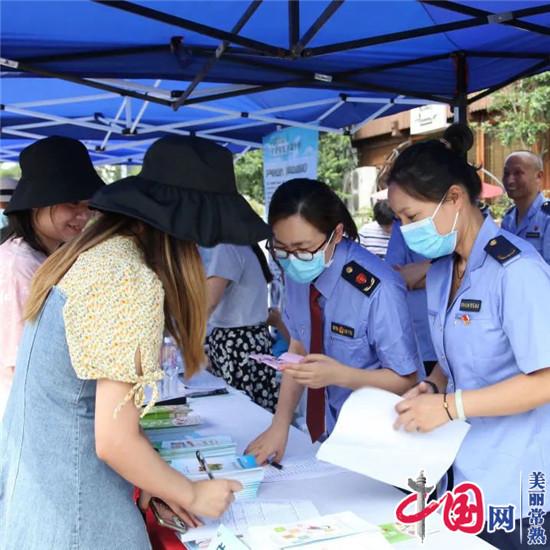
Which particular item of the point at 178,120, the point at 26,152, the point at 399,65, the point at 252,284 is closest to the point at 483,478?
the point at 26,152

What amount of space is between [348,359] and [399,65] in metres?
2.11

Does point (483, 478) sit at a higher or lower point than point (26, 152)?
lower

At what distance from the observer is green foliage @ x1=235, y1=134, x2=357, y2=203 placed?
14.6m

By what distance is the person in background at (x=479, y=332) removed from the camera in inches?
56.9

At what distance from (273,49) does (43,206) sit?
1.19 meters

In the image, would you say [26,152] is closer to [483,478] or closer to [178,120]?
[483,478]

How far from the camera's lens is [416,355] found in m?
1.84

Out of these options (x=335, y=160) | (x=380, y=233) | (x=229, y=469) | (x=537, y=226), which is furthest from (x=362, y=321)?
(x=335, y=160)

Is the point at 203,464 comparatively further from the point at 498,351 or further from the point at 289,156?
the point at 289,156

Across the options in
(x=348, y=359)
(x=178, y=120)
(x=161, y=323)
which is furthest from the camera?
(x=178, y=120)

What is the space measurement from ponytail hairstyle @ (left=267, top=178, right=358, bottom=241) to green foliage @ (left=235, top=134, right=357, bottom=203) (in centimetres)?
1261

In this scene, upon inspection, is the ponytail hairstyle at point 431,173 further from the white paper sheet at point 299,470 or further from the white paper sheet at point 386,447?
the white paper sheet at point 299,470

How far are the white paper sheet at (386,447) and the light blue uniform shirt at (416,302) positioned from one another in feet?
4.52

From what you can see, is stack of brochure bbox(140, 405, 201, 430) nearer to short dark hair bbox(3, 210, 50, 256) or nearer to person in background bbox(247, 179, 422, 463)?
→ person in background bbox(247, 179, 422, 463)
